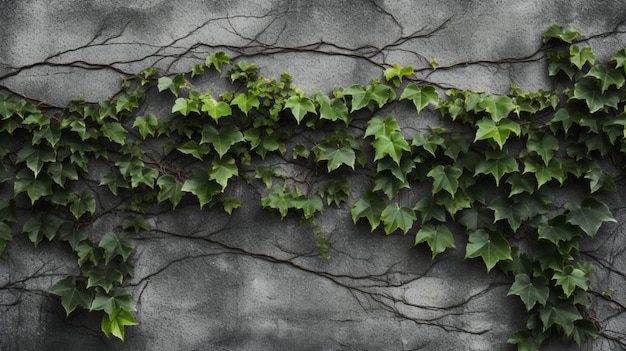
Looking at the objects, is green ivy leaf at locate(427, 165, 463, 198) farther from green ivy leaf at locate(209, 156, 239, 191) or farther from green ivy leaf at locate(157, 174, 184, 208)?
green ivy leaf at locate(157, 174, 184, 208)

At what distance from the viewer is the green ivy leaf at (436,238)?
12.0ft

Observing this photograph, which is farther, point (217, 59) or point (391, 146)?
point (217, 59)

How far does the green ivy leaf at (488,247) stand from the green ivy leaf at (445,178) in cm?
27

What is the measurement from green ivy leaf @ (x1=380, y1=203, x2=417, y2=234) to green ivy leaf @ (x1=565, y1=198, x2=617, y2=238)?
0.83 metres

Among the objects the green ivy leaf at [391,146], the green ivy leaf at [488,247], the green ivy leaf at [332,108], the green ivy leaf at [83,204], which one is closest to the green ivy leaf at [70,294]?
the green ivy leaf at [83,204]

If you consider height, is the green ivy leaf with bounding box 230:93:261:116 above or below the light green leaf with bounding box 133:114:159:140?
above

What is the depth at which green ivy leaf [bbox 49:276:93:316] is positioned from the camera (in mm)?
3645

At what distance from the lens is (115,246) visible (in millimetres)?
3672

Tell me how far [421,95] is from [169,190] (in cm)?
143

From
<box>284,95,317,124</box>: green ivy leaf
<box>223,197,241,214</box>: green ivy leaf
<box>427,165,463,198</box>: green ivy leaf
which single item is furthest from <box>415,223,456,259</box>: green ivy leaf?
<box>223,197,241,214</box>: green ivy leaf

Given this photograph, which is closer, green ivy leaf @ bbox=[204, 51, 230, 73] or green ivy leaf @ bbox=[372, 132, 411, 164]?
green ivy leaf @ bbox=[372, 132, 411, 164]

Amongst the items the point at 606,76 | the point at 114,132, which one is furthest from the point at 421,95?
the point at 114,132

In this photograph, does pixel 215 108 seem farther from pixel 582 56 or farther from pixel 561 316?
pixel 561 316

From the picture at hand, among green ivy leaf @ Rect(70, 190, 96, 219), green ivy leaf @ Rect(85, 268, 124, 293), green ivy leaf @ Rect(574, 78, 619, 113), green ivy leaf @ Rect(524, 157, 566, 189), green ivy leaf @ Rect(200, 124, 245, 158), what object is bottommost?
green ivy leaf @ Rect(85, 268, 124, 293)
